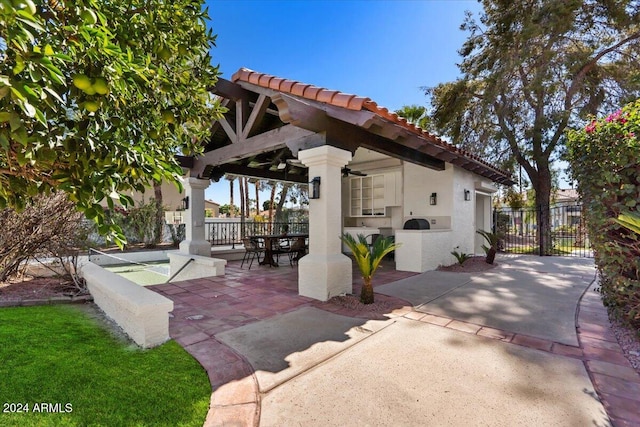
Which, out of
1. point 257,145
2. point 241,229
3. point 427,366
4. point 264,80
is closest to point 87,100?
point 427,366

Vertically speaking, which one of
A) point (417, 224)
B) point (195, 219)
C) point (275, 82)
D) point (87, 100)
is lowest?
point (417, 224)

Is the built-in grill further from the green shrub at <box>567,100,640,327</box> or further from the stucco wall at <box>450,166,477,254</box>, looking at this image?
the green shrub at <box>567,100,640,327</box>

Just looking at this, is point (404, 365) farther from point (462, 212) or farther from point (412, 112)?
point (412, 112)

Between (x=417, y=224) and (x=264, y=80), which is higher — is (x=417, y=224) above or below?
below

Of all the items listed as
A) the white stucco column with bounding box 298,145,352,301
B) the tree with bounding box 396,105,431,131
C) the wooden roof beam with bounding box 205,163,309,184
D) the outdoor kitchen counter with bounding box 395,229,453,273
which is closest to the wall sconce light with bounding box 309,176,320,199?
the white stucco column with bounding box 298,145,352,301

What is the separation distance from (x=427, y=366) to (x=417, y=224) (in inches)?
270

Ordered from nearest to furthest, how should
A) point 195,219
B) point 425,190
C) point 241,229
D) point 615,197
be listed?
point 615,197, point 195,219, point 425,190, point 241,229

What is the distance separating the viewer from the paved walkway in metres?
2.59

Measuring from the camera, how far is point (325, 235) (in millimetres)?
6012

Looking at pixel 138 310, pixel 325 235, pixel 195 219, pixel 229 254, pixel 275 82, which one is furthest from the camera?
pixel 229 254

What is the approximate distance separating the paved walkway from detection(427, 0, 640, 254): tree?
11.4 meters

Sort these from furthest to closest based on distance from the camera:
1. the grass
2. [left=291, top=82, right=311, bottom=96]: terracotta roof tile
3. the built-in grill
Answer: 1. the built-in grill
2. [left=291, top=82, right=311, bottom=96]: terracotta roof tile
3. the grass

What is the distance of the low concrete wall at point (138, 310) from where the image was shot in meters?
3.72

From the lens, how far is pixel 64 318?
4742 millimetres
